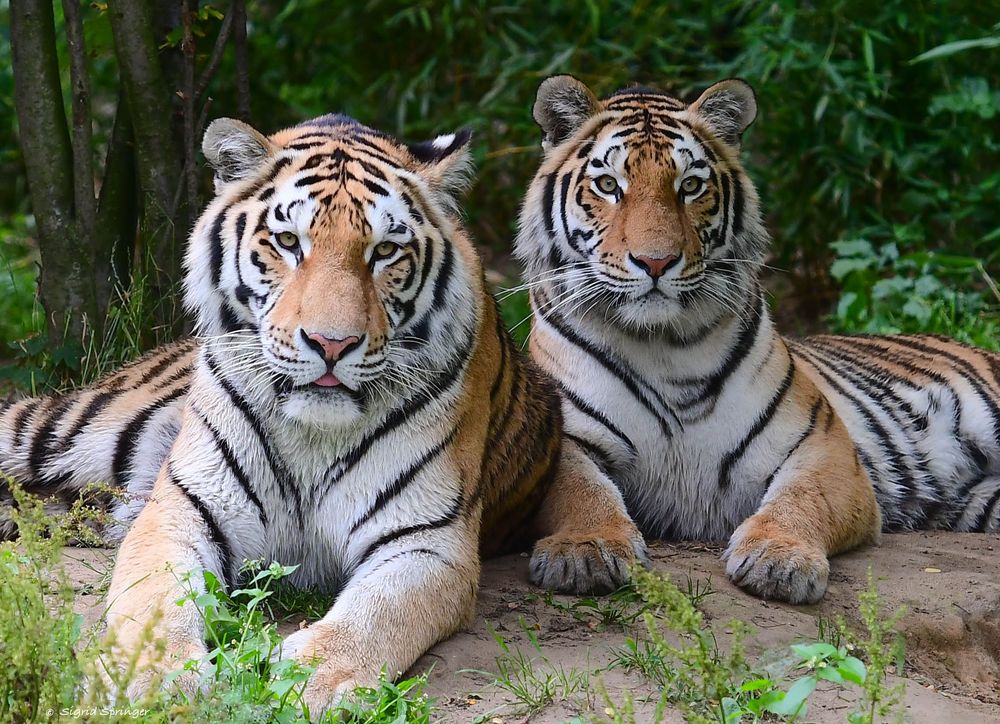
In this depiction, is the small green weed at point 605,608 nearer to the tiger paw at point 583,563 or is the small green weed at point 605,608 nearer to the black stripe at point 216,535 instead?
the tiger paw at point 583,563

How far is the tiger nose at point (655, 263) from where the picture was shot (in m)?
4.01

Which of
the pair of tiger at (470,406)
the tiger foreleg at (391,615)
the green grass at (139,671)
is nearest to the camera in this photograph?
the green grass at (139,671)

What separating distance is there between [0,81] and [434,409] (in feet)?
20.4

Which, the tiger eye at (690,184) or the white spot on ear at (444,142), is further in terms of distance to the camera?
the tiger eye at (690,184)

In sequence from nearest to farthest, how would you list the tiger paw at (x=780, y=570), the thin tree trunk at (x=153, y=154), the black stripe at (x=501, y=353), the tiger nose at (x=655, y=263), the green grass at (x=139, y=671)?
the green grass at (x=139, y=671) < the tiger paw at (x=780, y=570) < the black stripe at (x=501, y=353) < the tiger nose at (x=655, y=263) < the thin tree trunk at (x=153, y=154)

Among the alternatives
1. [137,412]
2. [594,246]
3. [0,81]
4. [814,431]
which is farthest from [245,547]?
[0,81]

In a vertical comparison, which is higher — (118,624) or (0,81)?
(0,81)

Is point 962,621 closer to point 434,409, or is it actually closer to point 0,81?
point 434,409

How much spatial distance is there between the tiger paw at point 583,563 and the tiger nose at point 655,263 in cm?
81

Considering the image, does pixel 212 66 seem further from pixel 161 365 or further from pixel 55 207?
pixel 161 365

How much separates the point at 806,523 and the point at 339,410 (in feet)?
5.12

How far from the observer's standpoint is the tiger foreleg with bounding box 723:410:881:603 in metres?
3.76

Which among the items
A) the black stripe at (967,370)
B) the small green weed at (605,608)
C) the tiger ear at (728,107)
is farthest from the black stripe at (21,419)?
the black stripe at (967,370)

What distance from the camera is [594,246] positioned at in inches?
166
